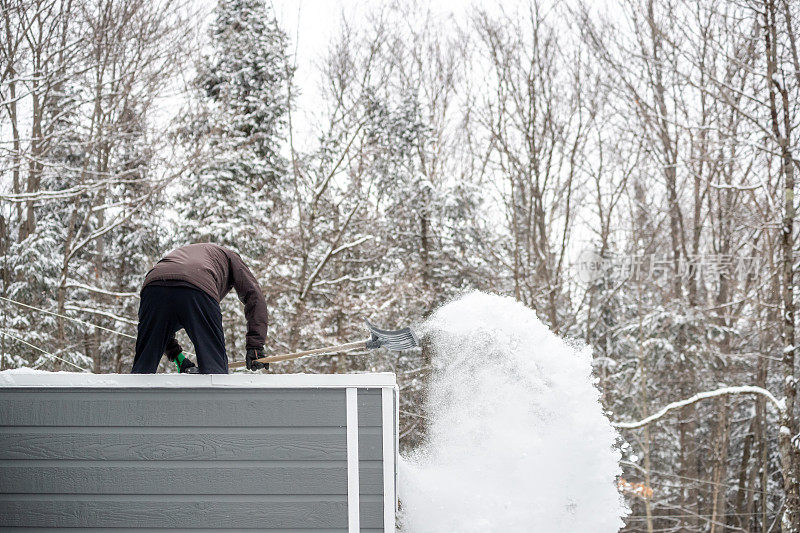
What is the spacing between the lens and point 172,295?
134 inches

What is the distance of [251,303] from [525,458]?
2047 millimetres

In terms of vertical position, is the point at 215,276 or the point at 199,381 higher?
the point at 215,276

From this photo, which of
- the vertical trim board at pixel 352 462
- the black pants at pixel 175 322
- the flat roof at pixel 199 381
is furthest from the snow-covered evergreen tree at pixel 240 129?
the vertical trim board at pixel 352 462

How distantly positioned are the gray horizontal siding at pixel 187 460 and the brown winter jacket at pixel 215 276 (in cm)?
56

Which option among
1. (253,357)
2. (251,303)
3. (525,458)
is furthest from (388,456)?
(525,458)

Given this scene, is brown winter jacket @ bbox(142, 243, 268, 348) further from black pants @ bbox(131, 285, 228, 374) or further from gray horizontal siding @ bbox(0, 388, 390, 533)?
gray horizontal siding @ bbox(0, 388, 390, 533)

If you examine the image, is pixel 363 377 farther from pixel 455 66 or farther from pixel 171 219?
pixel 455 66

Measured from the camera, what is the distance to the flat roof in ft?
10.1

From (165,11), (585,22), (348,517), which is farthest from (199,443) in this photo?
(585,22)

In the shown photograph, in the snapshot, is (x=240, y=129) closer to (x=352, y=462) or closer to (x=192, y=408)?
(x=192, y=408)

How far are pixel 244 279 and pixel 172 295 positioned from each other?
474 mm

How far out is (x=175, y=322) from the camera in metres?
3.46

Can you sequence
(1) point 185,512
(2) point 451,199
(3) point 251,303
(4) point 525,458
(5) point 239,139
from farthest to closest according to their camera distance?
(2) point 451,199
(5) point 239,139
(4) point 525,458
(3) point 251,303
(1) point 185,512

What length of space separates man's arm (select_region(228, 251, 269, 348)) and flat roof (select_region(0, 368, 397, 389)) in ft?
1.84
